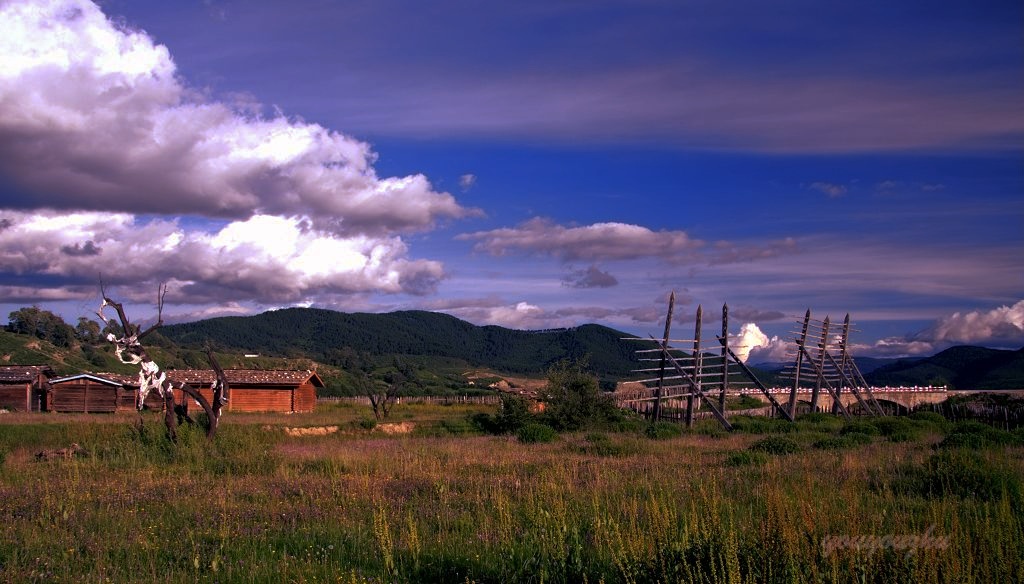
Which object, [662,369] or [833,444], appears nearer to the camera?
[833,444]

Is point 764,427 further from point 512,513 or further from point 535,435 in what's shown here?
point 512,513

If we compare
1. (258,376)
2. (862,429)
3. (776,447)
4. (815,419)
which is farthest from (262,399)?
(776,447)

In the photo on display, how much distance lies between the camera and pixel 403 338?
179875mm

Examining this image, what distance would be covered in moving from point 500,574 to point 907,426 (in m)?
19.7

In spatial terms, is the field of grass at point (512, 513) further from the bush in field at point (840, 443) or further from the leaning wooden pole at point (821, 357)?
the leaning wooden pole at point (821, 357)

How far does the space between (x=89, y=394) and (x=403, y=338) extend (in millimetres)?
130964

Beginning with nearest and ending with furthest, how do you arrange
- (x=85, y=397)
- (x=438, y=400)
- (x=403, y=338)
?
(x=85, y=397) < (x=438, y=400) < (x=403, y=338)

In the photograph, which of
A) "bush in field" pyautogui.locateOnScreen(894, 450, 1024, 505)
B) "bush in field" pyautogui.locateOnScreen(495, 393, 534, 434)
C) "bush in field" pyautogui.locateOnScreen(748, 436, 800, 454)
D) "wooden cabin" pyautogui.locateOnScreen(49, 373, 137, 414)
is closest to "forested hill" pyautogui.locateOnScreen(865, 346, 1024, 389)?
"bush in field" pyautogui.locateOnScreen(495, 393, 534, 434)

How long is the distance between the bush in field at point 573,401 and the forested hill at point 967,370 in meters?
50.8

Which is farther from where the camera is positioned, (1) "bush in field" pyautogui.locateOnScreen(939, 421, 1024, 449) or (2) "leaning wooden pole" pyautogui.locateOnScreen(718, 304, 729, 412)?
(2) "leaning wooden pole" pyautogui.locateOnScreen(718, 304, 729, 412)

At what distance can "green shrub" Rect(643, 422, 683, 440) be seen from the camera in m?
20.5

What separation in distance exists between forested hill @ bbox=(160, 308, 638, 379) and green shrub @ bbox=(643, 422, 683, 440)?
118 m

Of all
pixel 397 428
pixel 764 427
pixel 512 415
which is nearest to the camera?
pixel 764 427

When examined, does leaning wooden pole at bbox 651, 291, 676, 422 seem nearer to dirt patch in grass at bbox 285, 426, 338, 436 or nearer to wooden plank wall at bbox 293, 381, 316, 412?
dirt patch in grass at bbox 285, 426, 338, 436
